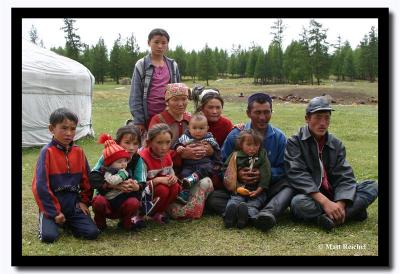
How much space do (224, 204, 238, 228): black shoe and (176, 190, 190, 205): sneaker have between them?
0.50 m

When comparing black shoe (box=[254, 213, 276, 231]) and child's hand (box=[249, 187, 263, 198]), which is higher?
child's hand (box=[249, 187, 263, 198])

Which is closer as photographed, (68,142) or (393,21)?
(393,21)

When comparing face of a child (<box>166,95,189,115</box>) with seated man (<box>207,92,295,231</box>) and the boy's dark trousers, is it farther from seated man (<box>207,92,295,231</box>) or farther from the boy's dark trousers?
the boy's dark trousers

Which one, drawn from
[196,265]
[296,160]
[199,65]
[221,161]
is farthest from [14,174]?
→ [199,65]

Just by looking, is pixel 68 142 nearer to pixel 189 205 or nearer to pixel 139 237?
pixel 139 237

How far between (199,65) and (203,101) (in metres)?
12.1

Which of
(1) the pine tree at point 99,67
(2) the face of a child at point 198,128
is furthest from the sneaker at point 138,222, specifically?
(1) the pine tree at point 99,67

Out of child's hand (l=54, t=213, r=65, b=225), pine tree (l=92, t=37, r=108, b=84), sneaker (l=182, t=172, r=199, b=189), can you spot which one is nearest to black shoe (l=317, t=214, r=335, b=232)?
sneaker (l=182, t=172, r=199, b=189)

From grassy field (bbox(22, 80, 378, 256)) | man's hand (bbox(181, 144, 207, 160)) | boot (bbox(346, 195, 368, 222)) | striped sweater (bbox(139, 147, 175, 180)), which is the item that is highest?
man's hand (bbox(181, 144, 207, 160))

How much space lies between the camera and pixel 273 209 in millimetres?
4305

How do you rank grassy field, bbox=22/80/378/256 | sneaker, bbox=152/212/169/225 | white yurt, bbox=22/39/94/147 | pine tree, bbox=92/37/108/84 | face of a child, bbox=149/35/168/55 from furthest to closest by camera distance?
pine tree, bbox=92/37/108/84
white yurt, bbox=22/39/94/147
face of a child, bbox=149/35/168/55
sneaker, bbox=152/212/169/225
grassy field, bbox=22/80/378/256

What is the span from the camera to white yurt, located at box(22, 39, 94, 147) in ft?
35.8

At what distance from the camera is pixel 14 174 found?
3350mm

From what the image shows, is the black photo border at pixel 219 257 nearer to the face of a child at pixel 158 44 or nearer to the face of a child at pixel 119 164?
the face of a child at pixel 119 164
